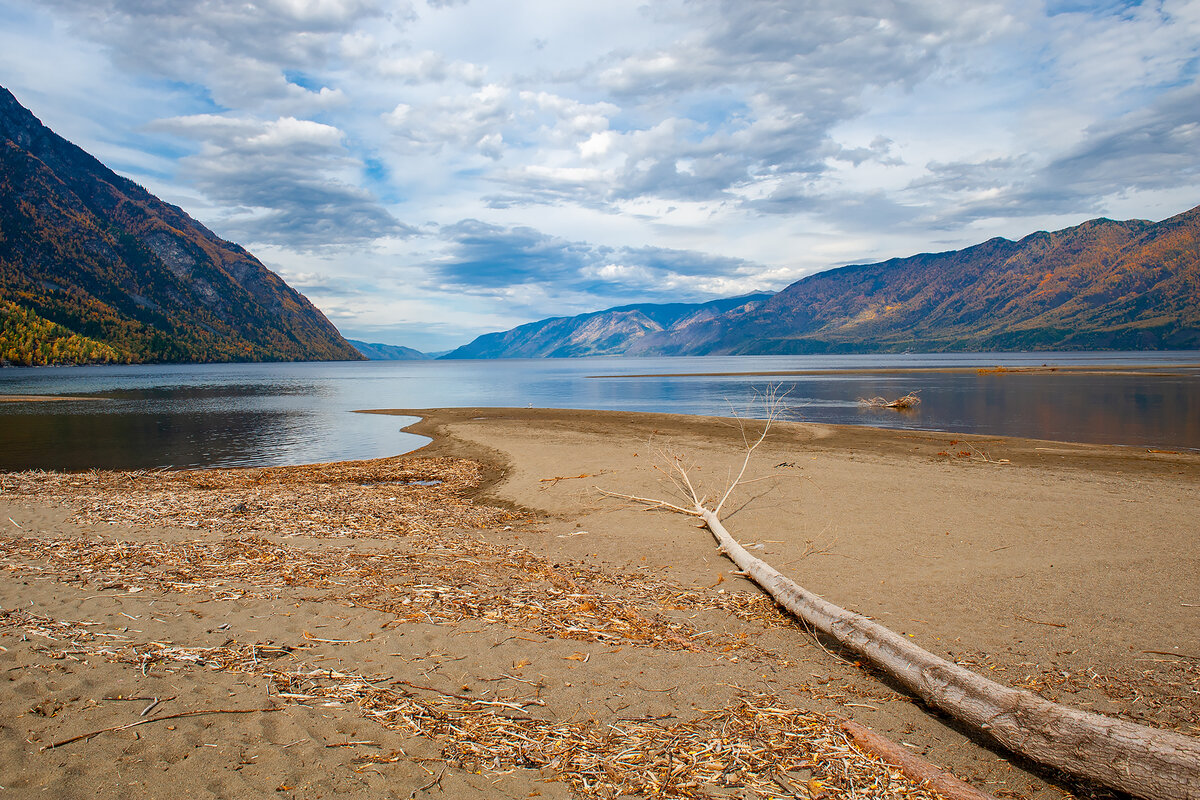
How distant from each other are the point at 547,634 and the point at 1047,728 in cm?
442

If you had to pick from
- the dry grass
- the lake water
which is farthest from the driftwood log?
the dry grass

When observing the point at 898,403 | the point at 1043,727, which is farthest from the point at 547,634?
the point at 898,403

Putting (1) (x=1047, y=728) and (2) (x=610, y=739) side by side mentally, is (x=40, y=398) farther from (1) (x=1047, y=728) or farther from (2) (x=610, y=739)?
(1) (x=1047, y=728)

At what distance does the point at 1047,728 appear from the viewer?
4324 millimetres

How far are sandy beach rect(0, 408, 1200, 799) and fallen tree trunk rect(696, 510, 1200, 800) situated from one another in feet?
0.53

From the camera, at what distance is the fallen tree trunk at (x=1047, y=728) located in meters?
3.82

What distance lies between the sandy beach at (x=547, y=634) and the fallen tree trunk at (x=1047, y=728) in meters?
0.16

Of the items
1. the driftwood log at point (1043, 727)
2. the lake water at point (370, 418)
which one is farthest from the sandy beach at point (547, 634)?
the lake water at point (370, 418)

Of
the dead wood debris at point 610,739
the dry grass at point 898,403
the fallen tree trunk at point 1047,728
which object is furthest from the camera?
the dry grass at point 898,403

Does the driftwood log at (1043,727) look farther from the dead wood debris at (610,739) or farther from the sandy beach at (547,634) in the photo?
the dead wood debris at (610,739)

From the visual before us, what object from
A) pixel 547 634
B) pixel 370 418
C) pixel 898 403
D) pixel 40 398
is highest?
pixel 40 398

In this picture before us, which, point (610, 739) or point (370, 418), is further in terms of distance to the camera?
point (370, 418)

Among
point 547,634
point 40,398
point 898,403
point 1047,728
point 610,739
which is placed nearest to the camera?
point 1047,728

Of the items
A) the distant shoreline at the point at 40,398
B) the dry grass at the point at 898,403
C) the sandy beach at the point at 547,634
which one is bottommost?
the sandy beach at the point at 547,634
